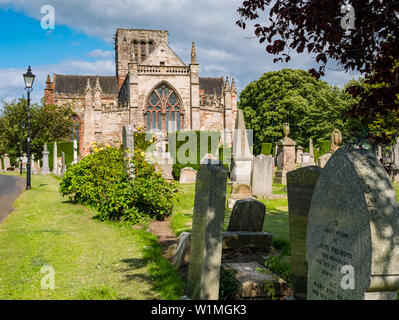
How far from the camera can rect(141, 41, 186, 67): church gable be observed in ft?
140

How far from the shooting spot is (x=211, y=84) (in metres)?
58.6

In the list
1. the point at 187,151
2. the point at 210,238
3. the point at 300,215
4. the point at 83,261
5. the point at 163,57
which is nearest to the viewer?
the point at 210,238

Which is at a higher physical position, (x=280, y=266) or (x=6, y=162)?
(x=6, y=162)

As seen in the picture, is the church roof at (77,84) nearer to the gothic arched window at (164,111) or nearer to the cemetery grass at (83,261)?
the gothic arched window at (164,111)

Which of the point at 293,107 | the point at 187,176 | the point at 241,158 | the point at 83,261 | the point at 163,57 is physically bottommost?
the point at 83,261

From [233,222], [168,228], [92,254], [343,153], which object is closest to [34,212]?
[168,228]

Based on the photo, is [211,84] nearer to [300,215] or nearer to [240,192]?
[240,192]

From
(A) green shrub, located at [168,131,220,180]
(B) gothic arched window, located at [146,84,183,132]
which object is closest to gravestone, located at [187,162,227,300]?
(A) green shrub, located at [168,131,220,180]

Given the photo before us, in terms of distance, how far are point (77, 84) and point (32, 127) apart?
53.2ft

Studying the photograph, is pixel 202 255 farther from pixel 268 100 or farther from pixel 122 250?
pixel 268 100

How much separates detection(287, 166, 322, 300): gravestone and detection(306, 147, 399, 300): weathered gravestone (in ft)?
2.56

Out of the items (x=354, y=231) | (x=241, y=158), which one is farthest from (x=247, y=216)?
(x=241, y=158)

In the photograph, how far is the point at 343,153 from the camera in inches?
122
